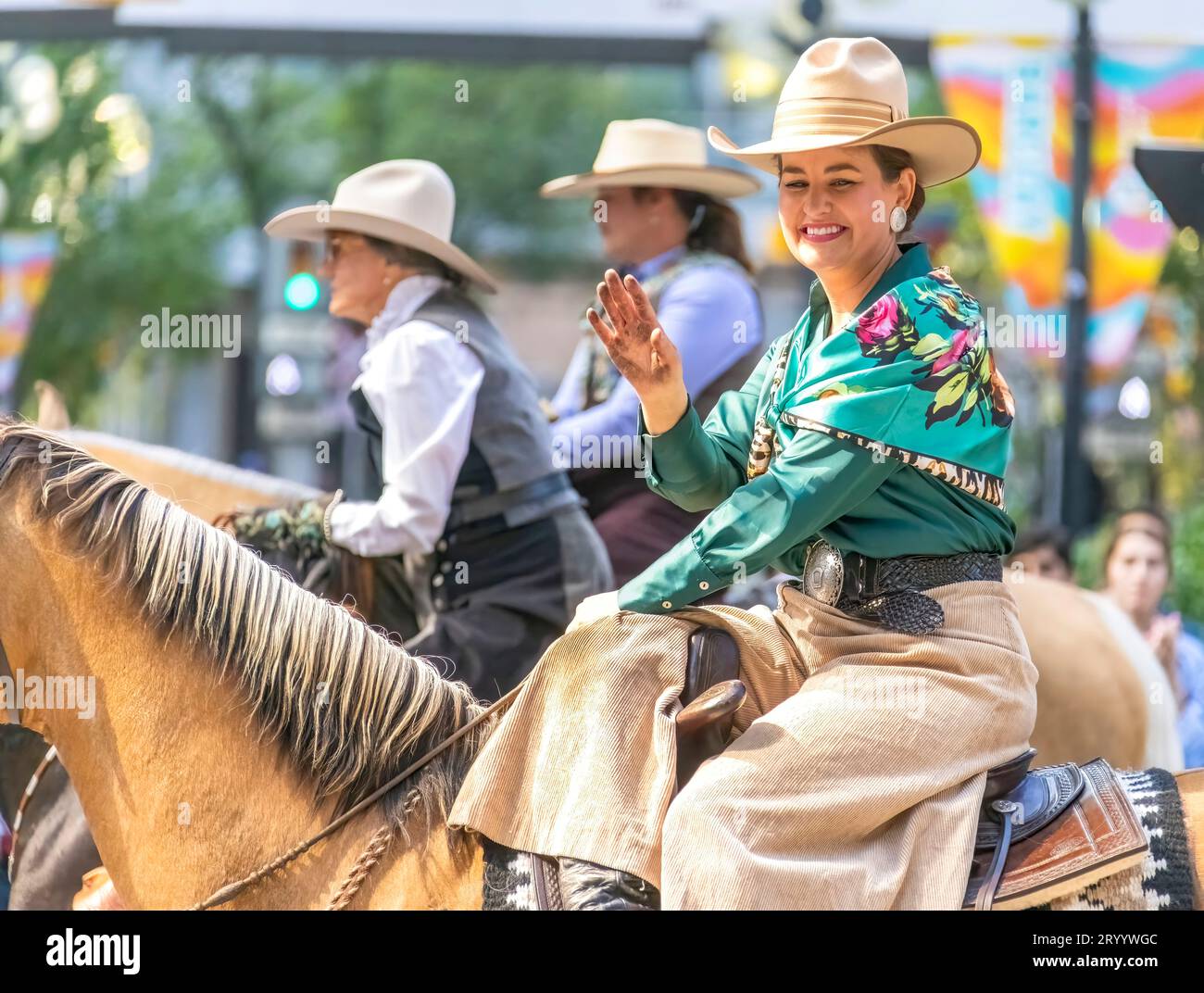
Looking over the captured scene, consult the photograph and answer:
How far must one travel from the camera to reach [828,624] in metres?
2.94

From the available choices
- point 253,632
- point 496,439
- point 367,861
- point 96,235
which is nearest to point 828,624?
point 367,861

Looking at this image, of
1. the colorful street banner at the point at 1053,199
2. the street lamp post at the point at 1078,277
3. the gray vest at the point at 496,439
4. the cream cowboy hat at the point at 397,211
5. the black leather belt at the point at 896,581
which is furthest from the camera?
the colorful street banner at the point at 1053,199

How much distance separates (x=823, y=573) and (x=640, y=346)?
0.57 meters

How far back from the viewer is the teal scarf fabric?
274 centimetres

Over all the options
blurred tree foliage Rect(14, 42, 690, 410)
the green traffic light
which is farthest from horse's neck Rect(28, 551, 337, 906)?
blurred tree foliage Rect(14, 42, 690, 410)

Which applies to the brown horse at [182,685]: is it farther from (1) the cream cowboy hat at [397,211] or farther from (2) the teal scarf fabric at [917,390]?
(1) the cream cowboy hat at [397,211]

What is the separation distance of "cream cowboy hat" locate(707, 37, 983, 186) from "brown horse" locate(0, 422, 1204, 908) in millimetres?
1296

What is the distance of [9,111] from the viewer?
1262 centimetres

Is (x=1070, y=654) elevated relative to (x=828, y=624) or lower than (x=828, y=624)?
lower

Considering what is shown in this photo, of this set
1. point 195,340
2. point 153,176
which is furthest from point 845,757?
point 153,176

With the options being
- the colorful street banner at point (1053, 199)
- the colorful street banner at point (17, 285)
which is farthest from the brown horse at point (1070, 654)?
the colorful street banner at point (17, 285)

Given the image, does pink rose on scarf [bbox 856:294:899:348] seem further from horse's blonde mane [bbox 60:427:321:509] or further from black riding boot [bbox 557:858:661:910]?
horse's blonde mane [bbox 60:427:321:509]

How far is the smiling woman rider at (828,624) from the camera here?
2.64 meters

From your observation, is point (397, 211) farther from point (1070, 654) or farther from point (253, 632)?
point (1070, 654)
